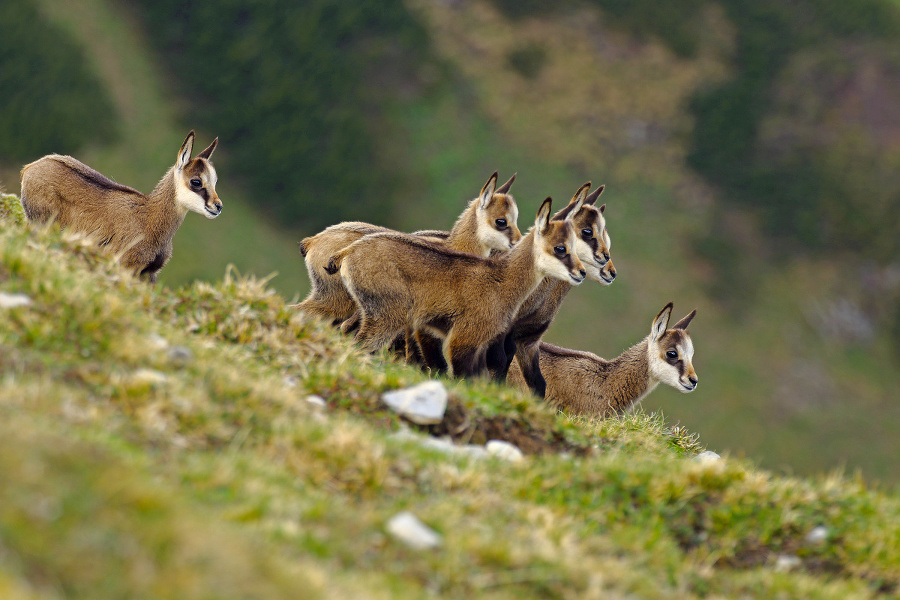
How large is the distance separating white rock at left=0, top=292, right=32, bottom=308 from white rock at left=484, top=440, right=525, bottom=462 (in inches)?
137

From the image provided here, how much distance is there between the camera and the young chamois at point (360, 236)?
13148 millimetres

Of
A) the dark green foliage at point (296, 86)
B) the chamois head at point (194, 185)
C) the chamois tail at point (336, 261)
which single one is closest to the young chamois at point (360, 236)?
the chamois tail at point (336, 261)

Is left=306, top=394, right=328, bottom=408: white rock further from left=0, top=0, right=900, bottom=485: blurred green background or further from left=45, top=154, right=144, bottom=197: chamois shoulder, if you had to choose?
left=0, top=0, right=900, bottom=485: blurred green background

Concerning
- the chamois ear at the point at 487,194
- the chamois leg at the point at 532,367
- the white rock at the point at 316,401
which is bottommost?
the white rock at the point at 316,401

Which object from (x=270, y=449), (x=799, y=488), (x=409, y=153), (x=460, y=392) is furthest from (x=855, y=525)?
(x=409, y=153)

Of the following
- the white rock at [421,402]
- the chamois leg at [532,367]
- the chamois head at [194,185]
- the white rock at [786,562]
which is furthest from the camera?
the chamois head at [194,185]

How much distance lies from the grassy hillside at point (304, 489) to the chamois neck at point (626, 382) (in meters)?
6.46

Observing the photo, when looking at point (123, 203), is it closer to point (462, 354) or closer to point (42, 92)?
point (462, 354)

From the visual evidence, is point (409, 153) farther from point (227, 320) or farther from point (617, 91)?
point (227, 320)

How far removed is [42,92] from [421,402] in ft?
191

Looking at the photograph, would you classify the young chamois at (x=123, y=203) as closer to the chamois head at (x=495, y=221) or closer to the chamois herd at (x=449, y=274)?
the chamois herd at (x=449, y=274)

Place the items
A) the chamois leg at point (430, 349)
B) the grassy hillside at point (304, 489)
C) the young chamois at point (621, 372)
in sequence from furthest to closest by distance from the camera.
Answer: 1. the young chamois at point (621, 372)
2. the chamois leg at point (430, 349)
3. the grassy hillside at point (304, 489)

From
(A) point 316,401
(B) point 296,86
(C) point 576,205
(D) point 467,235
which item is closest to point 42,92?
(B) point 296,86

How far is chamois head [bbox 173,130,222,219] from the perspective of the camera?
13.6 m
